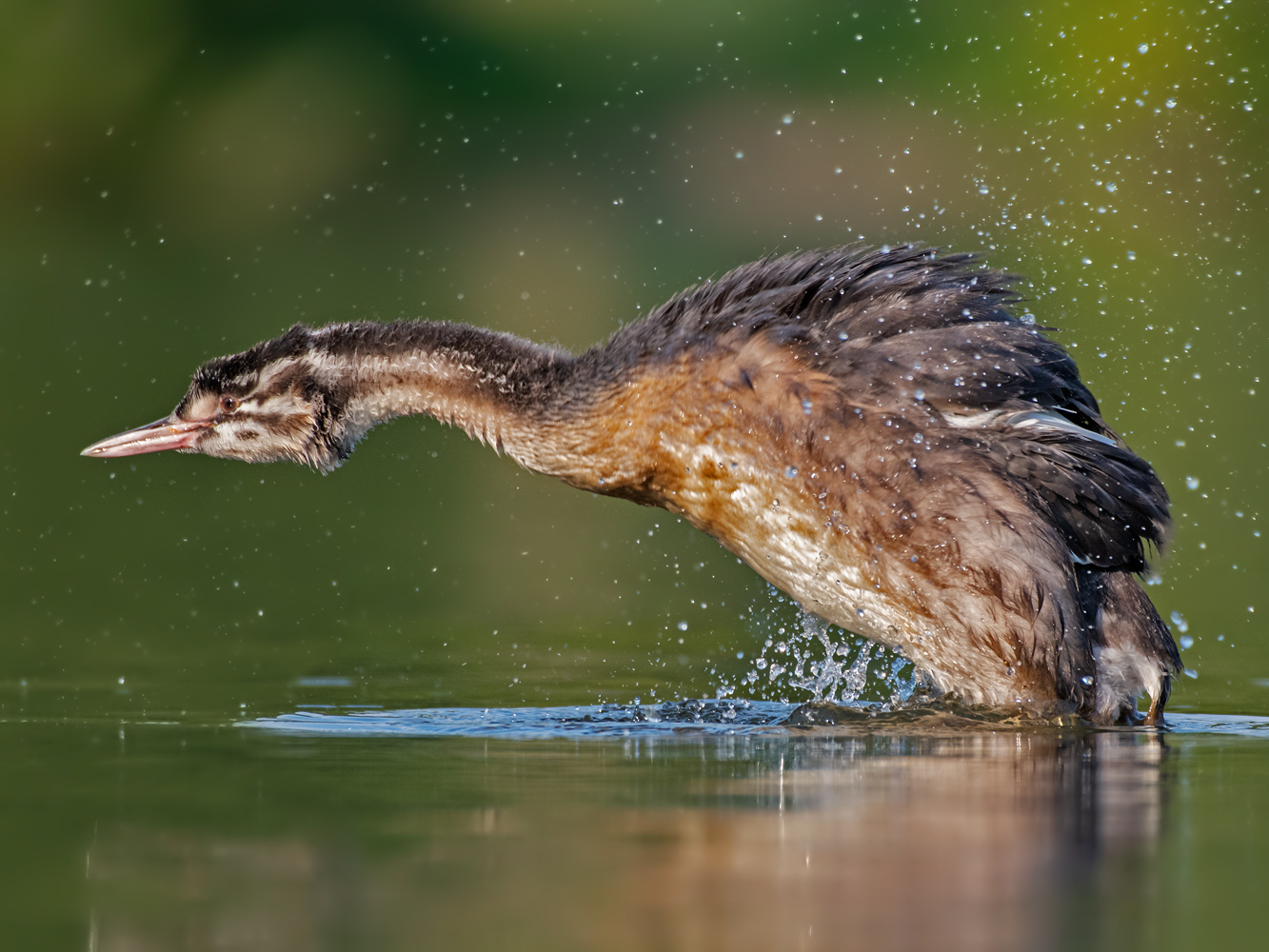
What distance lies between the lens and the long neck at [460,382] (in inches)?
280

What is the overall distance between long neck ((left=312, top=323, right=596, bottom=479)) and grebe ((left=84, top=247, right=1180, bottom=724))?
0.01 meters

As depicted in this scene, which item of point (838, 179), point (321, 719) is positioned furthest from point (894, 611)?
point (838, 179)

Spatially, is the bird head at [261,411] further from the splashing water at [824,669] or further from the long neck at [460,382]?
the splashing water at [824,669]

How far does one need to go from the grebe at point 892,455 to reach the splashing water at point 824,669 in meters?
0.40

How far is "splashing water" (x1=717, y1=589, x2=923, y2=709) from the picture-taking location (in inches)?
285

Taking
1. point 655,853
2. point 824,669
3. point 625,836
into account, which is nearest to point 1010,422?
point 824,669

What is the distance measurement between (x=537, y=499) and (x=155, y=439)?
4.87m

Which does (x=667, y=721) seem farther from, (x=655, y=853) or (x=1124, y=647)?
(x=655, y=853)

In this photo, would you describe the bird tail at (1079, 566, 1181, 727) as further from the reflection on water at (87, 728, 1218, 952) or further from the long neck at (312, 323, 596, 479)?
the long neck at (312, 323, 596, 479)

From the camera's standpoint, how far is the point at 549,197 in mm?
20984

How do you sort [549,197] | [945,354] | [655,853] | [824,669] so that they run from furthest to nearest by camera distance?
[549,197], [824,669], [945,354], [655,853]

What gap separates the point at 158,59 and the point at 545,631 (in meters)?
15.1

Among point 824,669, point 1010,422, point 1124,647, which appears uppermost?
point 1010,422

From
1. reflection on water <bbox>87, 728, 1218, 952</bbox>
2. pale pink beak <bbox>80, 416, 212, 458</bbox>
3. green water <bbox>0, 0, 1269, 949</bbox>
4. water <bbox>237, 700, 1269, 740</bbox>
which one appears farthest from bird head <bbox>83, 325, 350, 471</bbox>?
reflection on water <bbox>87, 728, 1218, 952</bbox>
